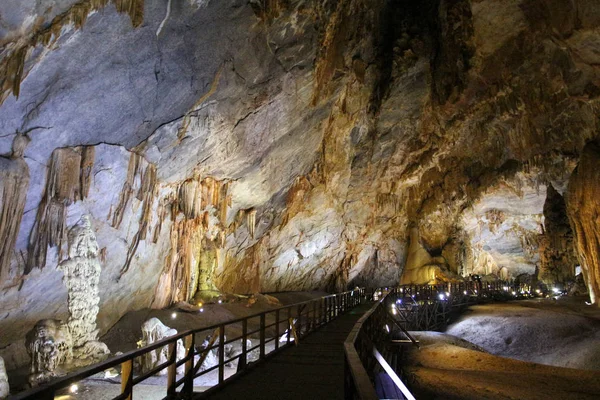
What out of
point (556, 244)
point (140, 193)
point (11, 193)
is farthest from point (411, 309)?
point (11, 193)

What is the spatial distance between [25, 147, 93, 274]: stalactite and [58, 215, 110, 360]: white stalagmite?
1.06 meters

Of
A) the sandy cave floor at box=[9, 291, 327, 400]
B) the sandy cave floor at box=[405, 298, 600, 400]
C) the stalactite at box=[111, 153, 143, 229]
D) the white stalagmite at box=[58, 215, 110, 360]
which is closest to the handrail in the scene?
the sandy cave floor at box=[9, 291, 327, 400]

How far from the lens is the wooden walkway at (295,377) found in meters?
5.22

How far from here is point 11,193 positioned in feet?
24.8

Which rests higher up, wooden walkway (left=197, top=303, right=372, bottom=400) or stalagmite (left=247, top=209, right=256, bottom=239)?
stalagmite (left=247, top=209, right=256, bottom=239)

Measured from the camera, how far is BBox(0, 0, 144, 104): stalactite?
6320 mm

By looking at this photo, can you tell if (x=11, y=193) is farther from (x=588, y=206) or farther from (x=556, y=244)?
(x=556, y=244)

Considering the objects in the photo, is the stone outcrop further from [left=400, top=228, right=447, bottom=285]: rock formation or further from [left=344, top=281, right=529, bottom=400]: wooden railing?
[left=400, top=228, right=447, bottom=285]: rock formation

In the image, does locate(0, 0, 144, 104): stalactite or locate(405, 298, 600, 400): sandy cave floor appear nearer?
locate(0, 0, 144, 104): stalactite

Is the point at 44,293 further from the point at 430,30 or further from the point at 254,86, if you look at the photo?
the point at 430,30

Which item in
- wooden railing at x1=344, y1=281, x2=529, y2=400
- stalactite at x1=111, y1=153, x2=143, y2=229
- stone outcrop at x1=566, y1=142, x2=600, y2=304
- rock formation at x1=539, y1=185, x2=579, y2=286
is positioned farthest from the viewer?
rock formation at x1=539, y1=185, x2=579, y2=286

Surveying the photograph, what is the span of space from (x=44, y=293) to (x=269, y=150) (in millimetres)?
7919

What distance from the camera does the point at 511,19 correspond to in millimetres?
13820

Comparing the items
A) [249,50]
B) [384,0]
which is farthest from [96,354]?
[384,0]
